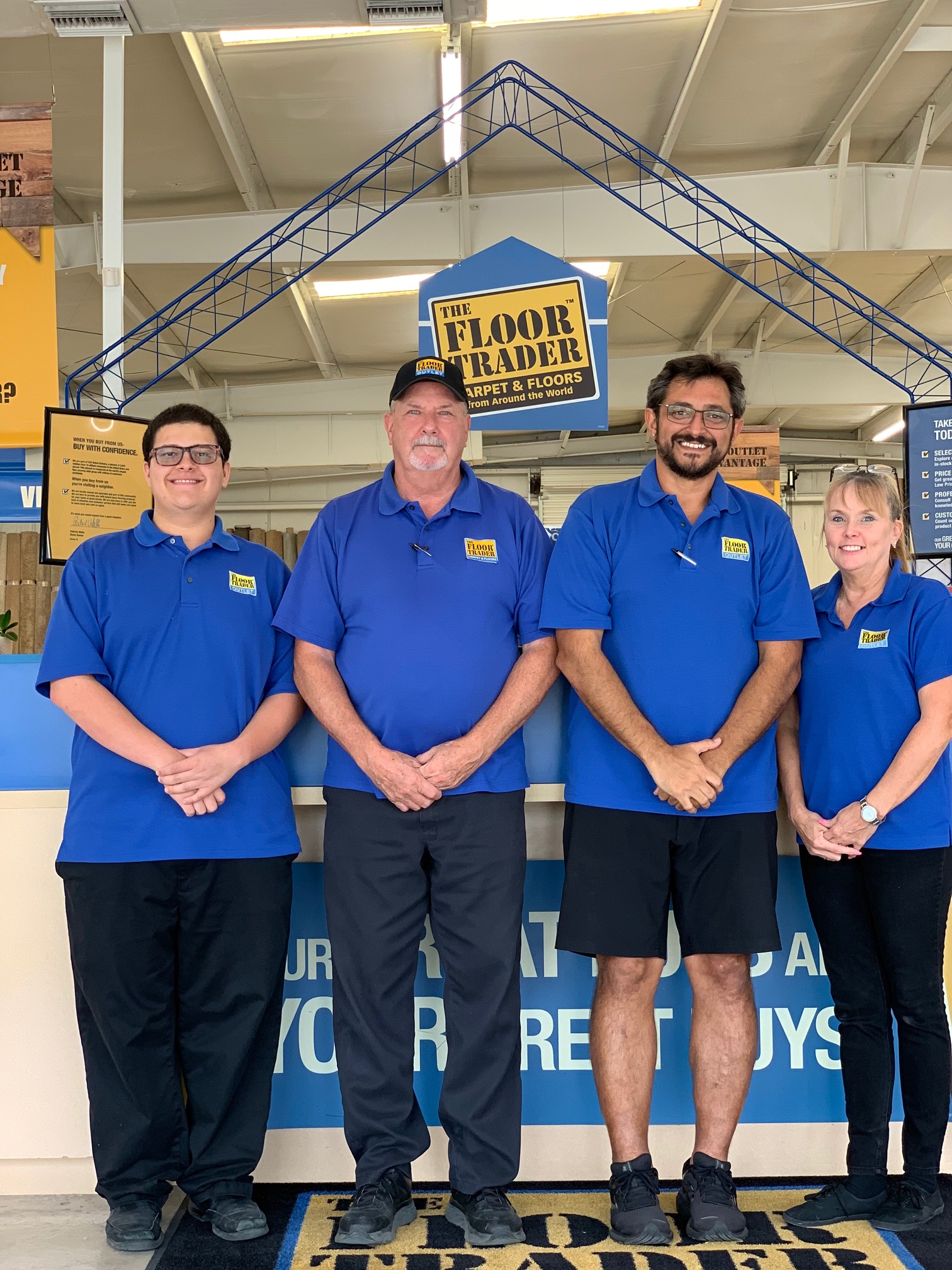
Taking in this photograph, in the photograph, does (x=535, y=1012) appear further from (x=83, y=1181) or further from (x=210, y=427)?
(x=210, y=427)

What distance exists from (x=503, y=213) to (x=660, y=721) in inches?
233

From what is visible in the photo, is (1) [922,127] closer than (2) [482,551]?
No

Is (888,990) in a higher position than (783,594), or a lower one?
lower

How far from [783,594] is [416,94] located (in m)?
5.00

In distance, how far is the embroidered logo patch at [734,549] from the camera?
7.33 feet

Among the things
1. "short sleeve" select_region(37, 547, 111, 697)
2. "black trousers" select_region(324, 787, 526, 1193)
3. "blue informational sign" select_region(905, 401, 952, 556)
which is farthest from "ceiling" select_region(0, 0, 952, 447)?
"black trousers" select_region(324, 787, 526, 1193)

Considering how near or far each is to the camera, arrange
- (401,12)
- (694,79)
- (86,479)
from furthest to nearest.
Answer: (694,79) → (401,12) → (86,479)

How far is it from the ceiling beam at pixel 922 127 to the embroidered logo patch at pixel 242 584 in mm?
5887

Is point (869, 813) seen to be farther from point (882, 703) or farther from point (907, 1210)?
point (907, 1210)

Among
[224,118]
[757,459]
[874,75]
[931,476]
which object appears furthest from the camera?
[757,459]

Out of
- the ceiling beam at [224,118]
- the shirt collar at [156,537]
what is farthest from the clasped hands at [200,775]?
the ceiling beam at [224,118]

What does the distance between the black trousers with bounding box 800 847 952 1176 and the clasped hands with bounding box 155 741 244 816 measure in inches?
47.2

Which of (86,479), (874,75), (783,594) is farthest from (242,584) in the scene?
(874,75)

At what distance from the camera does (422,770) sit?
206cm
